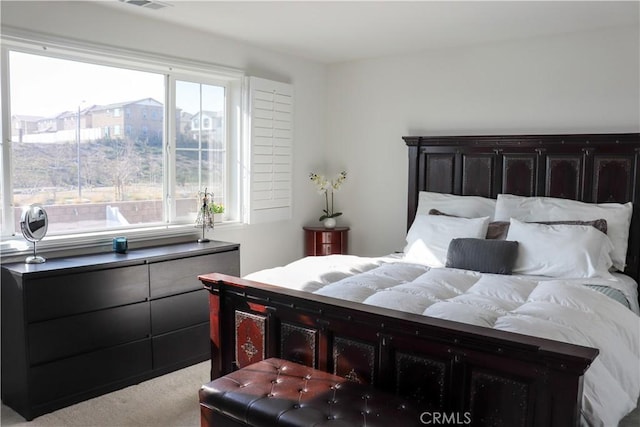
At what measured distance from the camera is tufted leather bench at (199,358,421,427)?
2084mm

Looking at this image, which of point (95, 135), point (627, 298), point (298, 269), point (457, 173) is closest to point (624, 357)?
point (627, 298)

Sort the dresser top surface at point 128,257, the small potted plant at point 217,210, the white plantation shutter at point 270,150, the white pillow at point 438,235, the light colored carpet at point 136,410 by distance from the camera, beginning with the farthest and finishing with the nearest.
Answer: the white plantation shutter at point 270,150 → the small potted plant at point 217,210 → the white pillow at point 438,235 → the dresser top surface at point 128,257 → the light colored carpet at point 136,410

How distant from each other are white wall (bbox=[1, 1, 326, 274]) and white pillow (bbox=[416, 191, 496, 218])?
4.12 ft

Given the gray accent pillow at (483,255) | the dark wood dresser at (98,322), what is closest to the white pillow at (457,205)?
the gray accent pillow at (483,255)

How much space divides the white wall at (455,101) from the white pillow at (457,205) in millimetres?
446

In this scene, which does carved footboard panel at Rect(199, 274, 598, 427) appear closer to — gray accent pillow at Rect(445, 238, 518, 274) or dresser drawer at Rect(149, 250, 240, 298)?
dresser drawer at Rect(149, 250, 240, 298)

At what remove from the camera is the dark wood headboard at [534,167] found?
153 inches

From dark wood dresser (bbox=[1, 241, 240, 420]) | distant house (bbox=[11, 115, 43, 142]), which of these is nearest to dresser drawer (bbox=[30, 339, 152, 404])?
dark wood dresser (bbox=[1, 241, 240, 420])

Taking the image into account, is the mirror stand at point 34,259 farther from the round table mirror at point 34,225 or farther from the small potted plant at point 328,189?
the small potted plant at point 328,189

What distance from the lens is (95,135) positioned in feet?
12.5

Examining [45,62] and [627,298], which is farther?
[45,62]

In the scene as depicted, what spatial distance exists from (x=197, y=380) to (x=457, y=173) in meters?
2.63

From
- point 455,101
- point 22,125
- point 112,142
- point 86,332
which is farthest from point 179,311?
point 455,101

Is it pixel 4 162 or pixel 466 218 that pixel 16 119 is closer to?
pixel 4 162
